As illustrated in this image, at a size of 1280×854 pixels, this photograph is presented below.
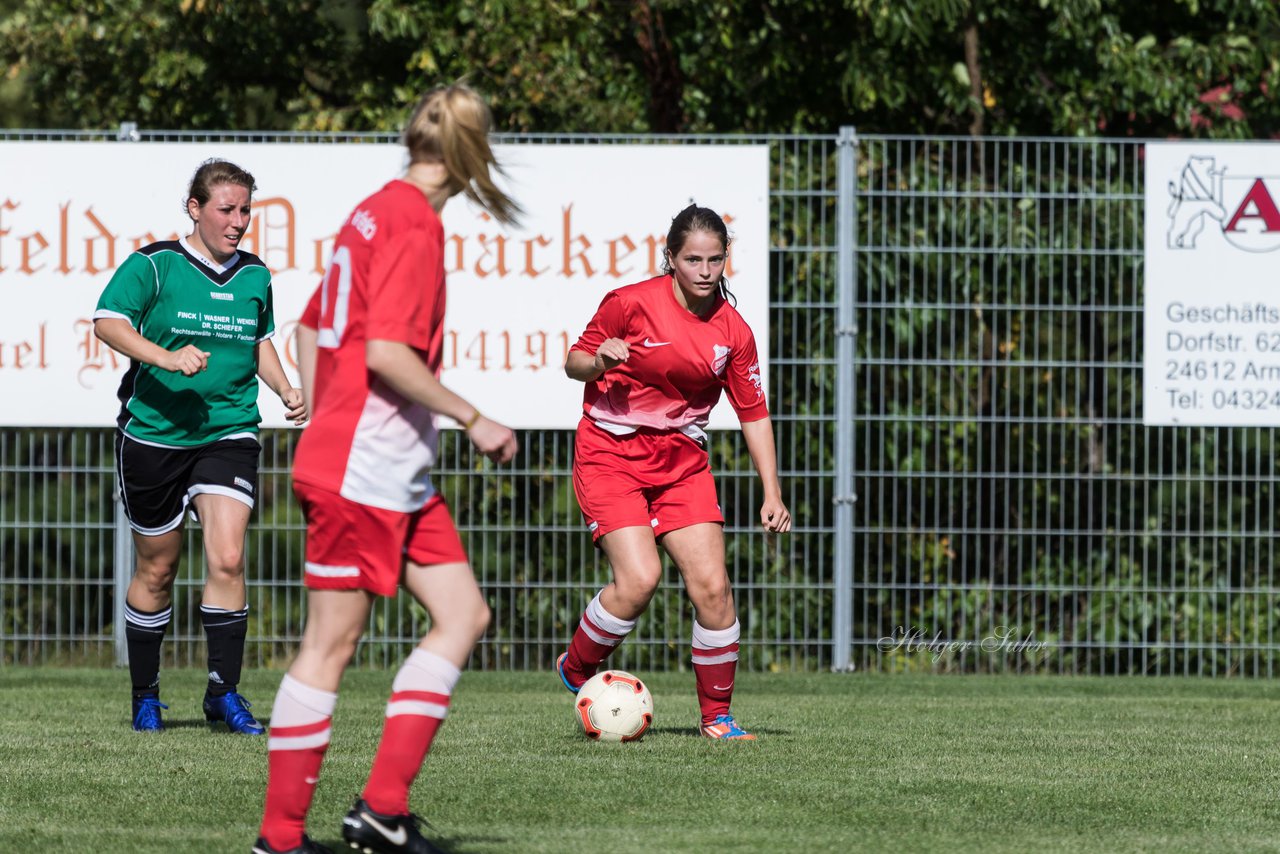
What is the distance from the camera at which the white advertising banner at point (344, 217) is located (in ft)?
32.0

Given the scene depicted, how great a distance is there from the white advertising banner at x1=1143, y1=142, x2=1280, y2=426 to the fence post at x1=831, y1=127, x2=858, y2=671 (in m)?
1.60

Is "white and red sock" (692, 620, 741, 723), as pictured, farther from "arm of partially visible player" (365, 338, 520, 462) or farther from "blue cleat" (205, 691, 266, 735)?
"arm of partially visible player" (365, 338, 520, 462)

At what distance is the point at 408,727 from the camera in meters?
3.98

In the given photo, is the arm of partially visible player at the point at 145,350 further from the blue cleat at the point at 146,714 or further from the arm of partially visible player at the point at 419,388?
the arm of partially visible player at the point at 419,388

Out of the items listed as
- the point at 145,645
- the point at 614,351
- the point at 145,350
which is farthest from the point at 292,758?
the point at 145,645

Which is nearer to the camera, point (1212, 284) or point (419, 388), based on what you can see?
point (419, 388)

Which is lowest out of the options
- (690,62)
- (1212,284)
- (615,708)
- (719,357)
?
(615,708)

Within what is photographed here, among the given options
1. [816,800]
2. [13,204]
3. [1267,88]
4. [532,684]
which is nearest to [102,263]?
[13,204]

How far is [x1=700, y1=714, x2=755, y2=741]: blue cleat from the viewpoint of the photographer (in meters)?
6.55

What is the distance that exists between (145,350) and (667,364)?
1.82 meters

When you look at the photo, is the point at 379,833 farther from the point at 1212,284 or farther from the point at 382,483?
the point at 1212,284

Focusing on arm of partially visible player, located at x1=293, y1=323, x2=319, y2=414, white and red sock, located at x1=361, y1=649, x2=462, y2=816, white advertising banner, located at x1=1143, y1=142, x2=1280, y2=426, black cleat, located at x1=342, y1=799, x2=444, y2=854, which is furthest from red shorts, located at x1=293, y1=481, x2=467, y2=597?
white advertising banner, located at x1=1143, y1=142, x2=1280, y2=426

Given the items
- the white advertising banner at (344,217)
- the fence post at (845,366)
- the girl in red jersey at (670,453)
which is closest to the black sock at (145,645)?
the girl in red jersey at (670,453)

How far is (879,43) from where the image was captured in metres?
11.3
